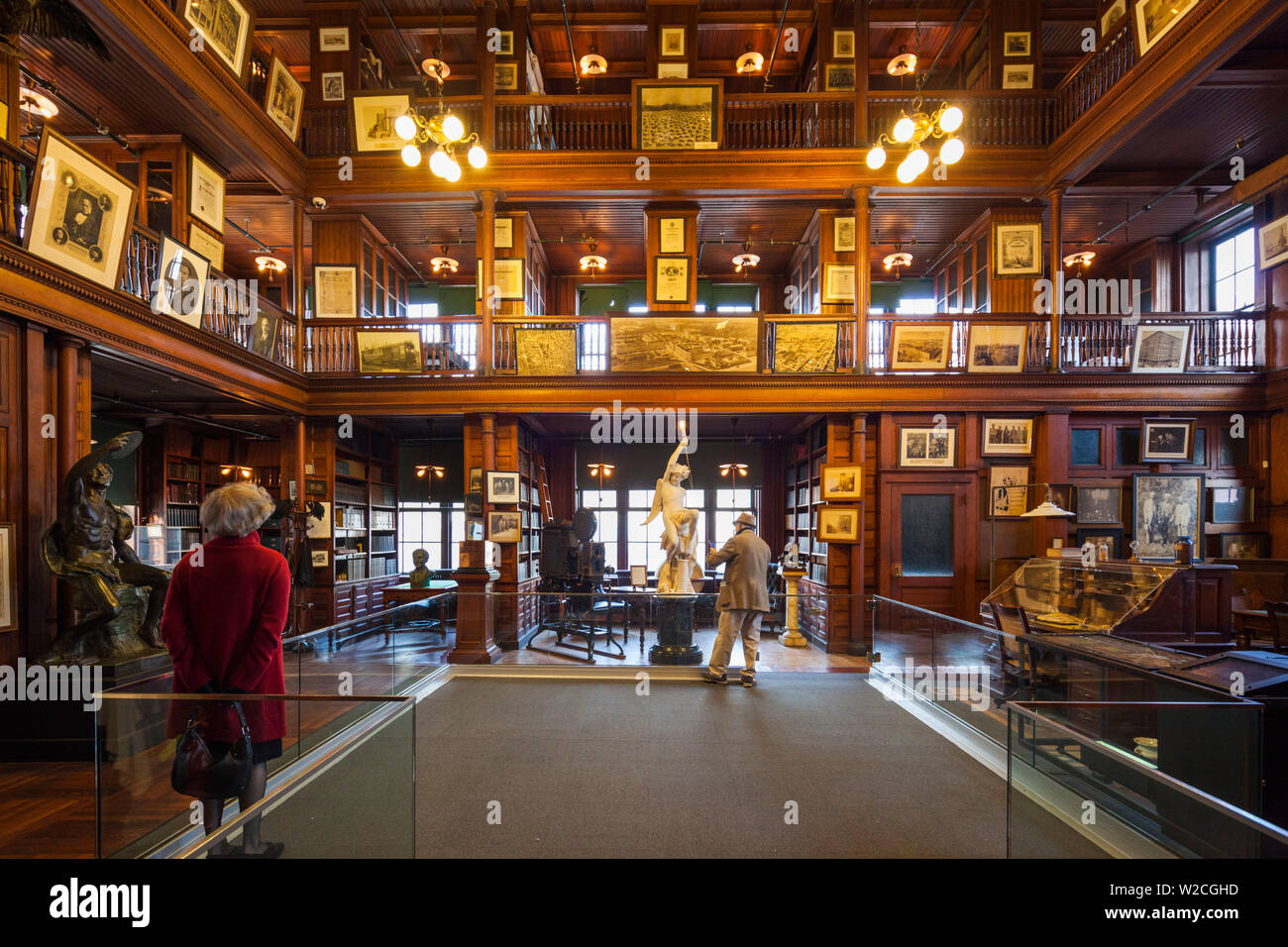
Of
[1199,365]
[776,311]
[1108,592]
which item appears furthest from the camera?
[776,311]

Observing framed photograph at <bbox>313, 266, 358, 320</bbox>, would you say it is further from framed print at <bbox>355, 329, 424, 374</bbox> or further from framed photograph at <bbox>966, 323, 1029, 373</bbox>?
framed photograph at <bbox>966, 323, 1029, 373</bbox>

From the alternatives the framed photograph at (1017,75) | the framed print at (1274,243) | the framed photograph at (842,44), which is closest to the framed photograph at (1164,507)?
the framed print at (1274,243)

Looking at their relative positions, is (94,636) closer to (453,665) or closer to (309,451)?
(453,665)

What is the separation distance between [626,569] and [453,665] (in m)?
5.69

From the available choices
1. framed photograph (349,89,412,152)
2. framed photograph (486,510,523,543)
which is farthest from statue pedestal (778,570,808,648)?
framed photograph (349,89,412,152)

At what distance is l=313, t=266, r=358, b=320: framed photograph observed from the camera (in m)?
9.16

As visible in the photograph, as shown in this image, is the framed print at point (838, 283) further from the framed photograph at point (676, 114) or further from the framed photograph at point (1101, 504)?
the framed photograph at point (1101, 504)

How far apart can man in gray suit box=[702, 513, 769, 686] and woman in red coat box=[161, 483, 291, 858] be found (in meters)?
4.02

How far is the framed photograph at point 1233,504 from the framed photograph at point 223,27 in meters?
13.7
